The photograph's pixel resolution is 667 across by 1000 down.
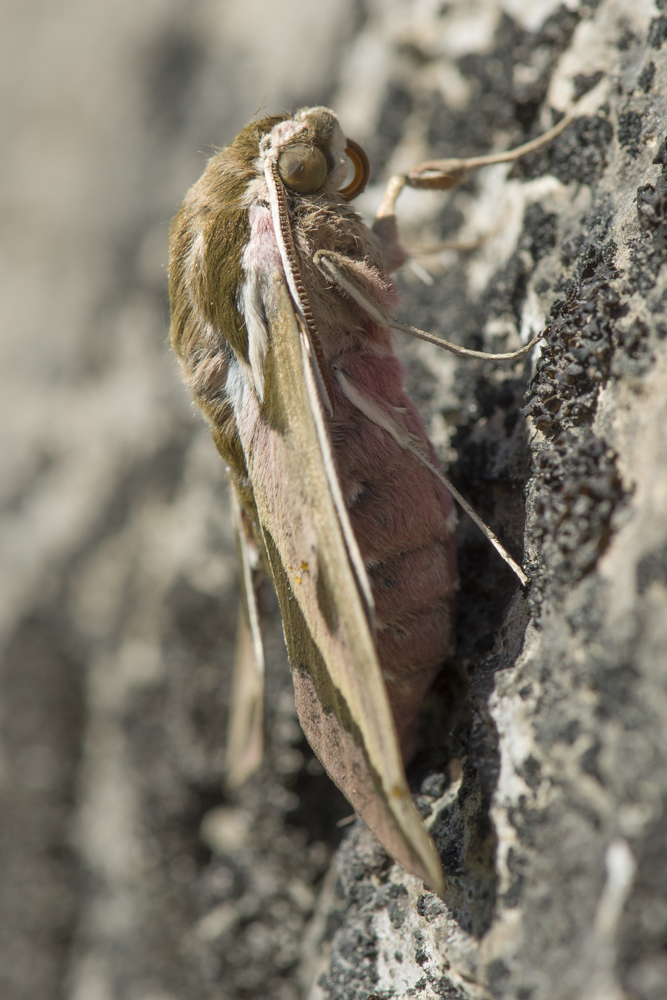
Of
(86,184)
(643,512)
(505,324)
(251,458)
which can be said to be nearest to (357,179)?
(505,324)

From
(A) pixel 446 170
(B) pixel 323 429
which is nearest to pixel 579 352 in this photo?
(B) pixel 323 429

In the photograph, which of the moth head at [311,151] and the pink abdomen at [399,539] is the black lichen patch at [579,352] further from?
the moth head at [311,151]

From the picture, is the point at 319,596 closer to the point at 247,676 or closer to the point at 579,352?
the point at 579,352

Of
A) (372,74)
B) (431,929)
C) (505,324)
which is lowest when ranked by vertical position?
(431,929)

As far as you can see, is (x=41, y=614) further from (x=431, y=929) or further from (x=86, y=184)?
(x=86, y=184)

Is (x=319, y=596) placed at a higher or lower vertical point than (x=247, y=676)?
higher

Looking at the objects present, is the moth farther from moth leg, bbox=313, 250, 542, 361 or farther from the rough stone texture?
the rough stone texture
